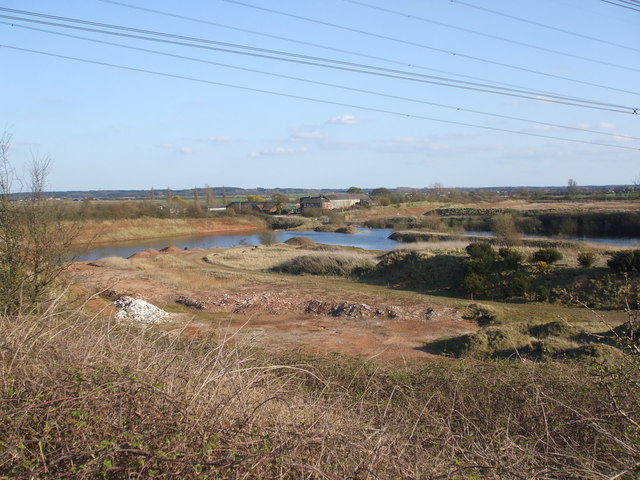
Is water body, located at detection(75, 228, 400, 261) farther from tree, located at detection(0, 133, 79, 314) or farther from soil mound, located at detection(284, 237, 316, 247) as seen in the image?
tree, located at detection(0, 133, 79, 314)

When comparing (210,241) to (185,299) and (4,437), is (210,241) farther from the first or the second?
(4,437)

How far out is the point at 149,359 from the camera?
5.31 m

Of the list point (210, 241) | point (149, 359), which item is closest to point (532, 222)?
point (210, 241)

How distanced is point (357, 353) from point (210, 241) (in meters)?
60.6

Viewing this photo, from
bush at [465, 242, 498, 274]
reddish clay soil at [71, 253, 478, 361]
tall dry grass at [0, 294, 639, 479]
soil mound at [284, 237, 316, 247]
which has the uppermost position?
tall dry grass at [0, 294, 639, 479]

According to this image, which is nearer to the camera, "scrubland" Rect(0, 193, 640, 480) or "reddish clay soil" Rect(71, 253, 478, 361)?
"scrubland" Rect(0, 193, 640, 480)

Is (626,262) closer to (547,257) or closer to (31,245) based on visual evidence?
(547,257)

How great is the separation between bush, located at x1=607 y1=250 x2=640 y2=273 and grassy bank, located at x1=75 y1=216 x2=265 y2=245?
2289 inches

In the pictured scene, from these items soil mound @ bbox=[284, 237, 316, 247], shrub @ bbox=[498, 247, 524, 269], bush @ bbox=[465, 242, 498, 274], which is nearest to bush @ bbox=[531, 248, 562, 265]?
shrub @ bbox=[498, 247, 524, 269]

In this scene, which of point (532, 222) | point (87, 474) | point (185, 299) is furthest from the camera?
point (532, 222)

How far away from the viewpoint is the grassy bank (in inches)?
2847

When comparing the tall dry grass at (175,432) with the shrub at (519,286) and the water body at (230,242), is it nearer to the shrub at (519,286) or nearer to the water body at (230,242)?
the shrub at (519,286)

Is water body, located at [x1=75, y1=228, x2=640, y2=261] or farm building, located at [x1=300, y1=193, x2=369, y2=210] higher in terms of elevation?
farm building, located at [x1=300, y1=193, x2=369, y2=210]

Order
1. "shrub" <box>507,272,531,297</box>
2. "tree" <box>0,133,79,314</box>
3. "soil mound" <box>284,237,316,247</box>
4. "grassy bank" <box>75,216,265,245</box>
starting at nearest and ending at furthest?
"tree" <box>0,133,79,314</box>
"shrub" <box>507,272,531,297</box>
"soil mound" <box>284,237,316,247</box>
"grassy bank" <box>75,216,265,245</box>
